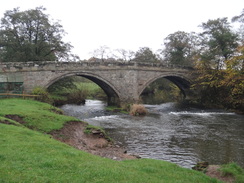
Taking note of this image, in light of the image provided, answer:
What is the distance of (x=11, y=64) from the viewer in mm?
21969

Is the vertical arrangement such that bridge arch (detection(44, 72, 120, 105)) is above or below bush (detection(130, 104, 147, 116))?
above

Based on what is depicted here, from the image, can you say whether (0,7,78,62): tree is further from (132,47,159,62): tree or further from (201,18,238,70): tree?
(132,47,159,62): tree

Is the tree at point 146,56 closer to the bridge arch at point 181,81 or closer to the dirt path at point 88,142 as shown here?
the bridge arch at point 181,81

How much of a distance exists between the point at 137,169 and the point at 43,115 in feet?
27.6

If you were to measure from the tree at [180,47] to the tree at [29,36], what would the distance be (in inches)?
798

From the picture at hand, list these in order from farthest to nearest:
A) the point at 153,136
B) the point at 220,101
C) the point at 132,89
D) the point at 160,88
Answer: the point at 160,88 → the point at 220,101 → the point at 132,89 → the point at 153,136

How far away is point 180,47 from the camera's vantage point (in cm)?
4212

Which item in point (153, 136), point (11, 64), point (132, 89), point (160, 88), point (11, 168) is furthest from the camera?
point (160, 88)

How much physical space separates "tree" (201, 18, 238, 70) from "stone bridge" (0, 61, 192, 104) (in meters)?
4.63

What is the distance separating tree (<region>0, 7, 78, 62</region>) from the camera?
94.5 feet

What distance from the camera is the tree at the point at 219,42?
30984 millimetres

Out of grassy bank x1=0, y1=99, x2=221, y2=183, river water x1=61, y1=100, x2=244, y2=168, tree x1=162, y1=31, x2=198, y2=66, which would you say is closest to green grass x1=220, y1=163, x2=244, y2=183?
grassy bank x1=0, y1=99, x2=221, y2=183

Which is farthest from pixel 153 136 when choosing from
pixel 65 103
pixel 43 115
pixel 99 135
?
pixel 65 103

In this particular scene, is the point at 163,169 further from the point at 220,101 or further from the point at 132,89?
the point at 220,101
